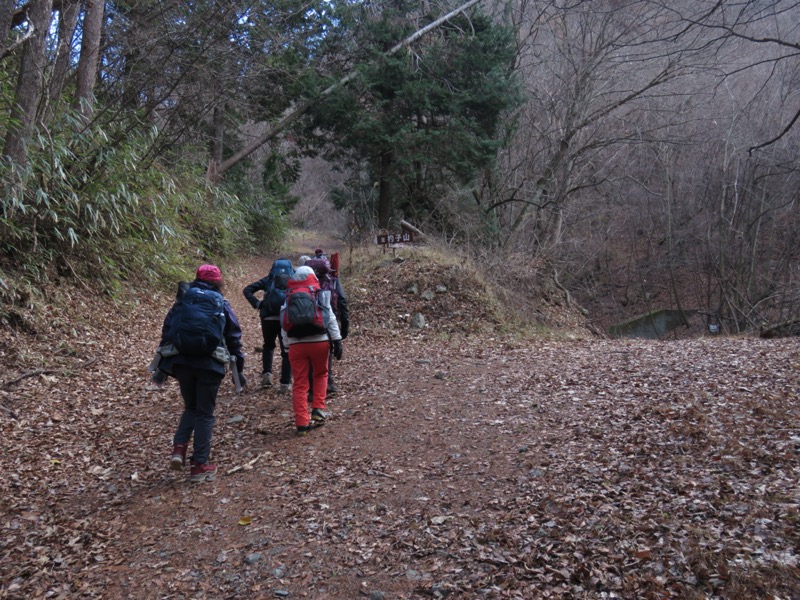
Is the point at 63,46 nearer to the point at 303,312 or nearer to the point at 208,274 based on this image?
the point at 208,274

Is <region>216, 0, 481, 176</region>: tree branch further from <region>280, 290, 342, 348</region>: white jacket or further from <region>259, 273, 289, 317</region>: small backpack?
<region>280, 290, 342, 348</region>: white jacket

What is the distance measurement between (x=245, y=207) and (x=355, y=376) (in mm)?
14024

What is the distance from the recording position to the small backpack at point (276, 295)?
6941mm

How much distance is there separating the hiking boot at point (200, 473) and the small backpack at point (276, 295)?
2306 millimetres

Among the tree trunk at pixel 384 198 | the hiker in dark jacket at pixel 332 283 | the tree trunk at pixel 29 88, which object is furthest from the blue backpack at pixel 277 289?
the tree trunk at pixel 384 198

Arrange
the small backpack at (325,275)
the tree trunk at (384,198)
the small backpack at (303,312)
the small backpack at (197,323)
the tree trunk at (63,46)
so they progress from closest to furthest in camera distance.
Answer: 1. the small backpack at (197,323)
2. the small backpack at (303,312)
3. the small backpack at (325,275)
4. the tree trunk at (63,46)
5. the tree trunk at (384,198)

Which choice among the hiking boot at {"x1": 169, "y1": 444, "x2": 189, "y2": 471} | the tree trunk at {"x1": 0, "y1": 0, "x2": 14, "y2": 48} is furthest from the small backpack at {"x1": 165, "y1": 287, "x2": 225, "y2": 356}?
the tree trunk at {"x1": 0, "y1": 0, "x2": 14, "y2": 48}

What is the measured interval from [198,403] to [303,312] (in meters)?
1.23

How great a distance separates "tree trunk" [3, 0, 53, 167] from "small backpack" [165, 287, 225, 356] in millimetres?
5309

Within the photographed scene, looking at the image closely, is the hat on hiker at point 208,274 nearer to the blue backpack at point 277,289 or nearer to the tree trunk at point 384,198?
the blue backpack at point 277,289

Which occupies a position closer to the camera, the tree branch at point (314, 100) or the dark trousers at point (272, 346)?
the dark trousers at point (272, 346)

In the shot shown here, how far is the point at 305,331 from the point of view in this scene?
226 inches

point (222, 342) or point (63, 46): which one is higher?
point (63, 46)

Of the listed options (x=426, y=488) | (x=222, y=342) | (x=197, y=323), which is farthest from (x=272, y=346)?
(x=426, y=488)
